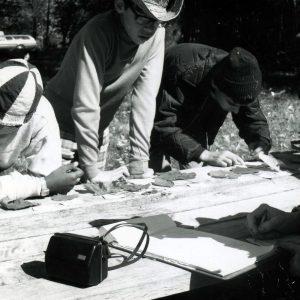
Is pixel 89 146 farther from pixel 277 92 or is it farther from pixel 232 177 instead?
pixel 277 92

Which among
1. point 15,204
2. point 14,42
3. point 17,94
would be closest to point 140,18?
point 17,94

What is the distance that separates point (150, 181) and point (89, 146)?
0.41m

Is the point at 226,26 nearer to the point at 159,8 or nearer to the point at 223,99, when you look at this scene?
the point at 223,99

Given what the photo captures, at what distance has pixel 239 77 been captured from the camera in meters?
3.75

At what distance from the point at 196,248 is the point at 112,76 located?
5.04ft

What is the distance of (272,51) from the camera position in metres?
15.2

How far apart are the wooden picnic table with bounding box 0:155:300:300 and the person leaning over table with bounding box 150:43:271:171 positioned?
0.55m

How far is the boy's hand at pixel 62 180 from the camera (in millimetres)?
2977

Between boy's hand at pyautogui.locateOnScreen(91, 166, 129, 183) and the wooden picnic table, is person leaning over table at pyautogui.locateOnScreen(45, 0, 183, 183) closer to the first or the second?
boy's hand at pyautogui.locateOnScreen(91, 166, 129, 183)

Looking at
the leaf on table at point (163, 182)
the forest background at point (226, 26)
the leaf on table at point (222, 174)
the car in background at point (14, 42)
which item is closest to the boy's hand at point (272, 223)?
the leaf on table at point (163, 182)

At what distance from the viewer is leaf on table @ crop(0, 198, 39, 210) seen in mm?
2707

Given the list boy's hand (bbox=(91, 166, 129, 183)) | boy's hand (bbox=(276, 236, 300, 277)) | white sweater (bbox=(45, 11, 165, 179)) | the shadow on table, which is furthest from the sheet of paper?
white sweater (bbox=(45, 11, 165, 179))

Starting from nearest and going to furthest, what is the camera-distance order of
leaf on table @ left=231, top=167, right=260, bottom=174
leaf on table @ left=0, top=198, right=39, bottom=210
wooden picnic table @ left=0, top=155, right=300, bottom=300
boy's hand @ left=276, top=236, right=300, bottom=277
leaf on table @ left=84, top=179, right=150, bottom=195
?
wooden picnic table @ left=0, top=155, right=300, bottom=300, boy's hand @ left=276, top=236, right=300, bottom=277, leaf on table @ left=0, top=198, right=39, bottom=210, leaf on table @ left=84, top=179, right=150, bottom=195, leaf on table @ left=231, top=167, right=260, bottom=174

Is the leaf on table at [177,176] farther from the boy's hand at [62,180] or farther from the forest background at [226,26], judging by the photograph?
the forest background at [226,26]
